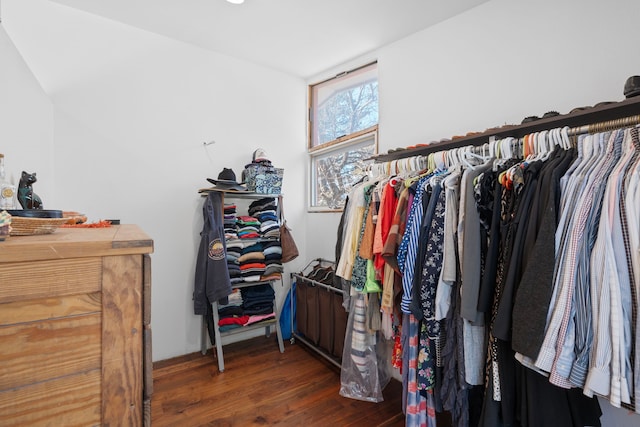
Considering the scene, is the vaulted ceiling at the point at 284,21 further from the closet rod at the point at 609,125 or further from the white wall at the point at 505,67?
the closet rod at the point at 609,125

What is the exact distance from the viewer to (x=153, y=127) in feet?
7.86

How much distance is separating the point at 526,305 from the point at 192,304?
2.41 metres

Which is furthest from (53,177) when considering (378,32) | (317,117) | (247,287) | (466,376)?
(466,376)

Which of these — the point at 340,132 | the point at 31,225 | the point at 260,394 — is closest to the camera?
the point at 31,225

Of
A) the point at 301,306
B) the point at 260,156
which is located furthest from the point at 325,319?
the point at 260,156

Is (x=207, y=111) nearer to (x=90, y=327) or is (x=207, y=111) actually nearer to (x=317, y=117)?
(x=317, y=117)

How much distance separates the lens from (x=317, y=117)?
10.6 feet

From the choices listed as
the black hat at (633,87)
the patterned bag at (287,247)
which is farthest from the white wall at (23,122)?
the black hat at (633,87)

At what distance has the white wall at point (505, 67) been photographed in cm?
138

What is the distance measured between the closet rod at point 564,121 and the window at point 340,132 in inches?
37.5

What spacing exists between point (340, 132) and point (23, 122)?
226 centimetres

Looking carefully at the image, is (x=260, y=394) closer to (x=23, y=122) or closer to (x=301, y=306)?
(x=301, y=306)

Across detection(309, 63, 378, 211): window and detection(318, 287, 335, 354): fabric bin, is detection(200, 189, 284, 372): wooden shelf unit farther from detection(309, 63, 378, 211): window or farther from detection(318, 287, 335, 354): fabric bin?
detection(309, 63, 378, 211): window

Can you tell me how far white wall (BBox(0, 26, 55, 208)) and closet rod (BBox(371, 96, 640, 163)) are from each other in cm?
202
